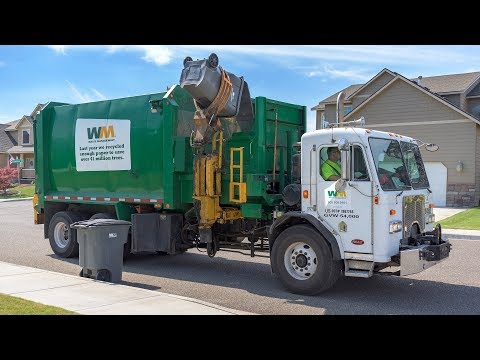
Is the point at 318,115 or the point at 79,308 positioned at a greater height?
the point at 318,115

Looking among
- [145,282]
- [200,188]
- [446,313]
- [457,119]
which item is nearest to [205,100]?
[200,188]

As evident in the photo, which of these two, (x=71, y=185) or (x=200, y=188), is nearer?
(x=200, y=188)

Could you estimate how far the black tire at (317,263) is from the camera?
7266 mm

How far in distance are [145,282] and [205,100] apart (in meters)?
3.29

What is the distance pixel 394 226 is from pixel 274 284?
2366mm

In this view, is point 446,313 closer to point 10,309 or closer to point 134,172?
point 10,309

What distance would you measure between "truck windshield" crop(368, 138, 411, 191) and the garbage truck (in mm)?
21

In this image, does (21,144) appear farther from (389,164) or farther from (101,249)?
(389,164)

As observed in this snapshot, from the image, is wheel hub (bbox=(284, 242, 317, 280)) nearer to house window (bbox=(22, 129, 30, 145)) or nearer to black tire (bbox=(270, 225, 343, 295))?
black tire (bbox=(270, 225, 343, 295))

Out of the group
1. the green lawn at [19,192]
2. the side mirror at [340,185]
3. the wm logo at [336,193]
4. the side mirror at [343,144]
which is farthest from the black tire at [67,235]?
the green lawn at [19,192]

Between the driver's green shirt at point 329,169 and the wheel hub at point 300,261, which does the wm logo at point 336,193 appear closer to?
the driver's green shirt at point 329,169

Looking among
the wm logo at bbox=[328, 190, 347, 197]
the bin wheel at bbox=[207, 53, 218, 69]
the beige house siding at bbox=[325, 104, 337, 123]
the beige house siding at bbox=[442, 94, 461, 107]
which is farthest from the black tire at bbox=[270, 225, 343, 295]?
the beige house siding at bbox=[325, 104, 337, 123]

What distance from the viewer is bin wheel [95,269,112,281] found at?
8391 mm

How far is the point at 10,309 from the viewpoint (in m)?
6.15
